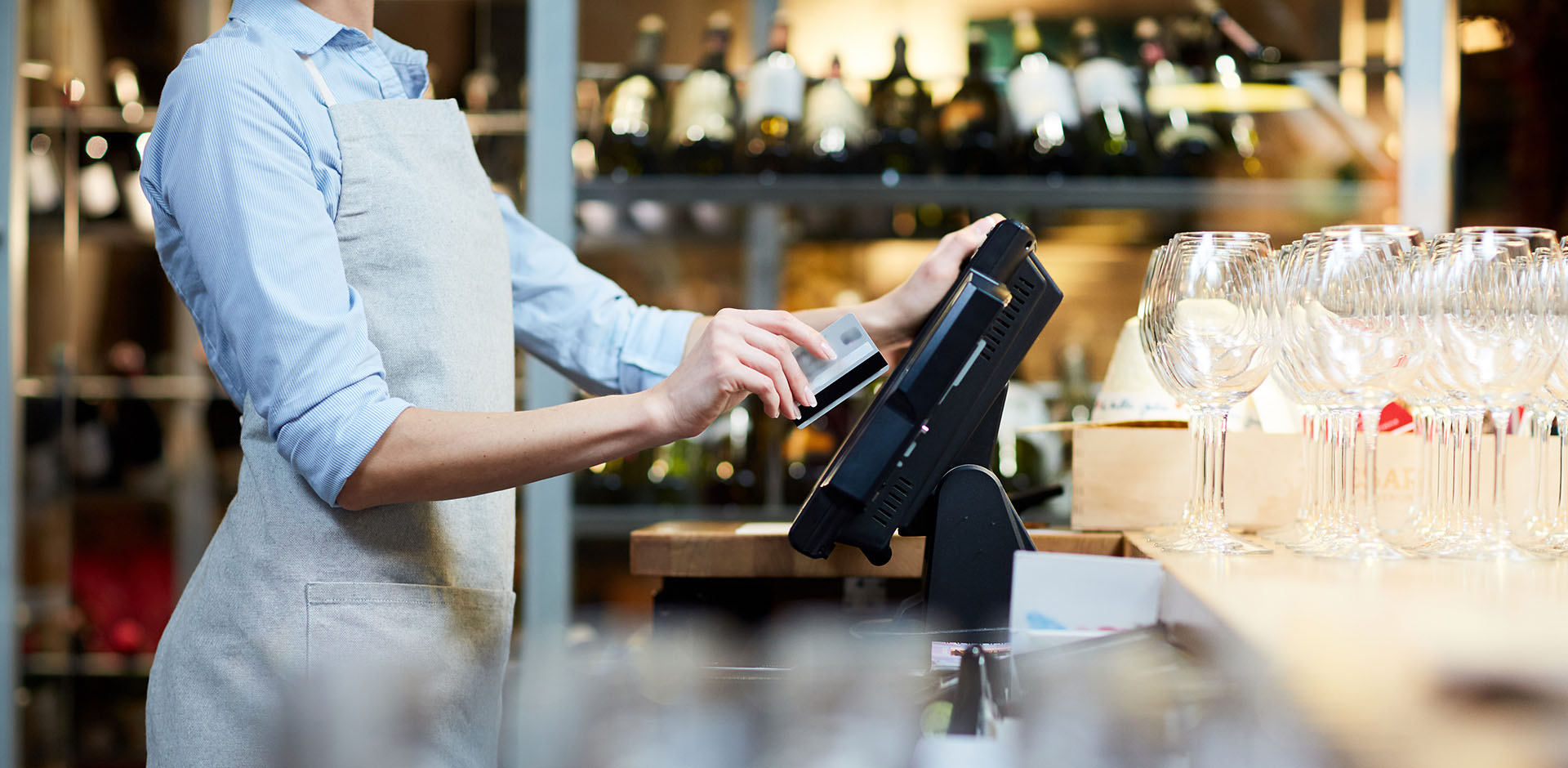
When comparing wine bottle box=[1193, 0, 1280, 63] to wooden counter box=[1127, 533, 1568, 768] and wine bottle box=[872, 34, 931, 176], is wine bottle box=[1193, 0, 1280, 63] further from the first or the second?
wooden counter box=[1127, 533, 1568, 768]

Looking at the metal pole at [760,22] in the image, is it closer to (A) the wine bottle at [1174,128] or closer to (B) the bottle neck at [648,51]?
(B) the bottle neck at [648,51]

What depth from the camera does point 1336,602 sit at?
23.2 inches

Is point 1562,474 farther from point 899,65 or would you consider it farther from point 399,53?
point 899,65

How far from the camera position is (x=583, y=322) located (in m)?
1.18

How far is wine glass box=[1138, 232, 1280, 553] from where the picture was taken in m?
0.82

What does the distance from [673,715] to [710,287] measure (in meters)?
1.86

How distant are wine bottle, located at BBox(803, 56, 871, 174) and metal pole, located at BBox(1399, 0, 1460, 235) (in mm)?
880

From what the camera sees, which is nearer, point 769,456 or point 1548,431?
point 1548,431

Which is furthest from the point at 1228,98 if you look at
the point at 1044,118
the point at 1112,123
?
the point at 1044,118

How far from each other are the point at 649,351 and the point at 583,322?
8 cm

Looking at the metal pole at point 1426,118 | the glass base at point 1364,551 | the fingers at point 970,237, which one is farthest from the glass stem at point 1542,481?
the metal pole at point 1426,118

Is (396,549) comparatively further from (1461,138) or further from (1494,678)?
(1461,138)

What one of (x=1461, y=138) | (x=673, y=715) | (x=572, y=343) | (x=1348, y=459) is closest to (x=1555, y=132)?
(x=1461, y=138)

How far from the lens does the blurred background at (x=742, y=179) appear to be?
1916 millimetres
